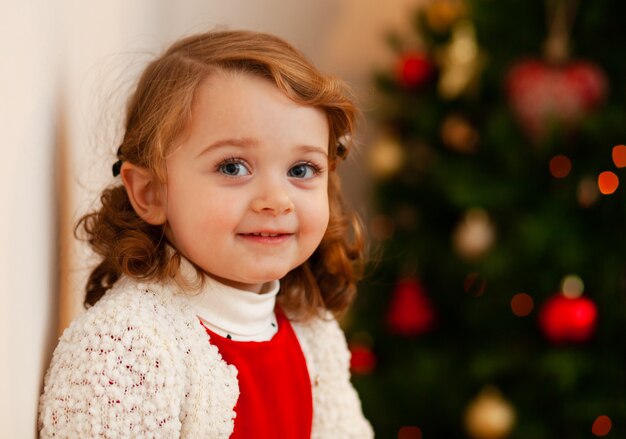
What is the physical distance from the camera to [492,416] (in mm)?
1912

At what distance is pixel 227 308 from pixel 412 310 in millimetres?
1098

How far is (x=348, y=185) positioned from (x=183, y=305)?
5.06ft

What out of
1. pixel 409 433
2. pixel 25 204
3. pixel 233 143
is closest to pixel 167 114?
pixel 233 143

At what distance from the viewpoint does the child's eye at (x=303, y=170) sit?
1.05m

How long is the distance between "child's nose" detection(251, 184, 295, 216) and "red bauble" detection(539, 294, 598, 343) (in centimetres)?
97

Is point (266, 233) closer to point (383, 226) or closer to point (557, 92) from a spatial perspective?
point (557, 92)

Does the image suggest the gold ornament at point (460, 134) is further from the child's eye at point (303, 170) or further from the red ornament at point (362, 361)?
the child's eye at point (303, 170)

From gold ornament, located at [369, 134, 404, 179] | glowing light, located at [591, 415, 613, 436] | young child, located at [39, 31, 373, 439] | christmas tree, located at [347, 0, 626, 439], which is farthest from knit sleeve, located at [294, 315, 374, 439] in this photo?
gold ornament, located at [369, 134, 404, 179]

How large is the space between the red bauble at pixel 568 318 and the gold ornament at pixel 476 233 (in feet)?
0.64

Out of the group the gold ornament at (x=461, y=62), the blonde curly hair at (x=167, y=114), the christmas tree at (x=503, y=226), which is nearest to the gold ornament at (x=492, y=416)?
the christmas tree at (x=503, y=226)

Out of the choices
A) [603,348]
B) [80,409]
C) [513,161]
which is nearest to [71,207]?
[80,409]

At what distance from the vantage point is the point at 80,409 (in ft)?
2.92

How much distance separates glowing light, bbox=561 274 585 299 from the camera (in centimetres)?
183

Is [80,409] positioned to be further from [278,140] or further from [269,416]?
[278,140]
